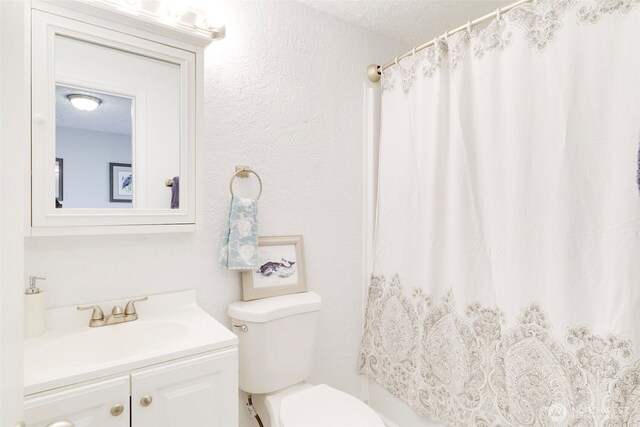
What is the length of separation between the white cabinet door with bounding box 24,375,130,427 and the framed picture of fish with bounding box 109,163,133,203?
2.06ft

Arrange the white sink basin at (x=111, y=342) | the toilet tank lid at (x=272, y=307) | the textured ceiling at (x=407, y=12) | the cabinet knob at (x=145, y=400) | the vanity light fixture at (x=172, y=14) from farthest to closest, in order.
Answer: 1. the textured ceiling at (x=407, y=12)
2. the toilet tank lid at (x=272, y=307)
3. the vanity light fixture at (x=172, y=14)
4. the white sink basin at (x=111, y=342)
5. the cabinet knob at (x=145, y=400)

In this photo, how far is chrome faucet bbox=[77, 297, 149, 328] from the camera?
1.22 metres

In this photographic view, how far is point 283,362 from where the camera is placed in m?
1.47

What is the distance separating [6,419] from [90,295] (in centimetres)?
89

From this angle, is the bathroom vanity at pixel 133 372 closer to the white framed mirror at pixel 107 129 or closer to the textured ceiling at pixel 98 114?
the white framed mirror at pixel 107 129

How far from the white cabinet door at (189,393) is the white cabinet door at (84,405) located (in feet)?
0.10

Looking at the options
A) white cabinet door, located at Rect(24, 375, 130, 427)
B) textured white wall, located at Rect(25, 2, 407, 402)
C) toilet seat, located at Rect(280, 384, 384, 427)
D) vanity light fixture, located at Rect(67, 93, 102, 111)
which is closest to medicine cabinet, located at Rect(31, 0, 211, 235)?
vanity light fixture, located at Rect(67, 93, 102, 111)

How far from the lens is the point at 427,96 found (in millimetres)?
1614

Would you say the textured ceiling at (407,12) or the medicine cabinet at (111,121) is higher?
the textured ceiling at (407,12)

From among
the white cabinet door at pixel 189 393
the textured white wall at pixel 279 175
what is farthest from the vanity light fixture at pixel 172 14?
the white cabinet door at pixel 189 393

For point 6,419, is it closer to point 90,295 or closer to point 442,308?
point 90,295

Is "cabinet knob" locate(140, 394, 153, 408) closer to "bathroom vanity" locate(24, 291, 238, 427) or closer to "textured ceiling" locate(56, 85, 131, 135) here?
"bathroom vanity" locate(24, 291, 238, 427)

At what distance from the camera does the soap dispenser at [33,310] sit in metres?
1.09

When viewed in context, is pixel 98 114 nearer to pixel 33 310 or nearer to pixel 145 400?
pixel 33 310
